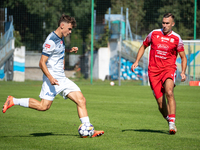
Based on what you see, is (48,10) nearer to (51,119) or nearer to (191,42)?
(191,42)

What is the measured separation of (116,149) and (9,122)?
340cm

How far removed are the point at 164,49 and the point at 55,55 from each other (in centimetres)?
215

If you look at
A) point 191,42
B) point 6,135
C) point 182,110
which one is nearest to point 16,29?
point 191,42

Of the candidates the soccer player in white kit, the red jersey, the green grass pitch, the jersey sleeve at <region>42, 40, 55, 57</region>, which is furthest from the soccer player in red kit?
the jersey sleeve at <region>42, 40, 55, 57</region>

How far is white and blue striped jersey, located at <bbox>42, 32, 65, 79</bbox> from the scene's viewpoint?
5.68m

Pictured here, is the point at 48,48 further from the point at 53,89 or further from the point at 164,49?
the point at 164,49

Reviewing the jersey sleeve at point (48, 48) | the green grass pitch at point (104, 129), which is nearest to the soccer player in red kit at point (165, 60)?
the green grass pitch at point (104, 129)

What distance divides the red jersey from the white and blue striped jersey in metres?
1.90

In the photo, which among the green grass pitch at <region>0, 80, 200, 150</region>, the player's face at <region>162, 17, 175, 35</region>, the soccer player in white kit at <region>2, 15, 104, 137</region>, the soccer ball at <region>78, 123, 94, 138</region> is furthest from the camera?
the player's face at <region>162, 17, 175, 35</region>

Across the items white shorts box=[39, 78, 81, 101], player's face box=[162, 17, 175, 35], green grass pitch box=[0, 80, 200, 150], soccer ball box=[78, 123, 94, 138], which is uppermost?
player's face box=[162, 17, 175, 35]

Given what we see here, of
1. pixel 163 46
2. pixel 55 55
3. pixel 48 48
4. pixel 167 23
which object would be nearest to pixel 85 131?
pixel 55 55

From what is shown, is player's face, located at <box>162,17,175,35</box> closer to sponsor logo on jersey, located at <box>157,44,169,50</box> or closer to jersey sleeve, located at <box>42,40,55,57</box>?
sponsor logo on jersey, located at <box>157,44,169,50</box>

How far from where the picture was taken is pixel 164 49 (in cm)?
644

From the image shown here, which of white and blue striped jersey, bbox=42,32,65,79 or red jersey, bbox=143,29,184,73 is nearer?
white and blue striped jersey, bbox=42,32,65,79
